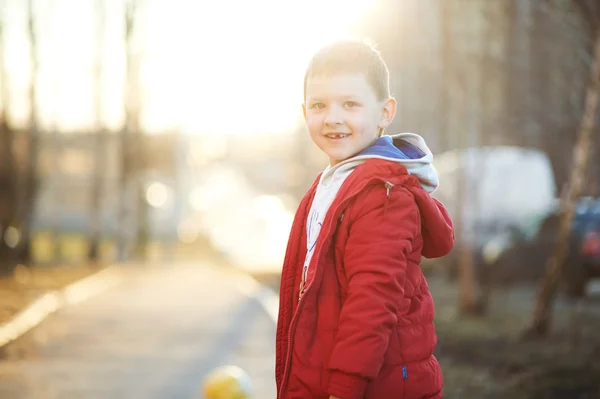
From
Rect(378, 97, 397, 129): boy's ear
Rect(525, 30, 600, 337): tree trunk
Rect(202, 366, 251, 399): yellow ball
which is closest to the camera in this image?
Rect(378, 97, 397, 129): boy's ear

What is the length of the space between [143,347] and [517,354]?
4.01m

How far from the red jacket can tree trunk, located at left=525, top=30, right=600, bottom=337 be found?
7.26m

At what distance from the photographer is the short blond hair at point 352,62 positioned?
3.04m

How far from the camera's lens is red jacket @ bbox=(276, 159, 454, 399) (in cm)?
281

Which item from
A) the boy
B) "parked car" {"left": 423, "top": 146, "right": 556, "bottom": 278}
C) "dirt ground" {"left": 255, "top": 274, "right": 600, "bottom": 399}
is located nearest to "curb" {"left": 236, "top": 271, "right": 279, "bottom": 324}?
"dirt ground" {"left": 255, "top": 274, "right": 600, "bottom": 399}

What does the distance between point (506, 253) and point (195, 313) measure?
6.41m

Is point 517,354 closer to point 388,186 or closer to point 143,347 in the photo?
point 143,347

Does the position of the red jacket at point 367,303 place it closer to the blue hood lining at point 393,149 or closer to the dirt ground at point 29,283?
the blue hood lining at point 393,149

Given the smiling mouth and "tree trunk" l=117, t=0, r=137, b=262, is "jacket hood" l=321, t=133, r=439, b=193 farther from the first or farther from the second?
"tree trunk" l=117, t=0, r=137, b=262

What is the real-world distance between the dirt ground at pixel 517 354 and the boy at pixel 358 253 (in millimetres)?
5022

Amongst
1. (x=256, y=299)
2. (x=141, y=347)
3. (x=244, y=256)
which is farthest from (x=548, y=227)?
(x=244, y=256)

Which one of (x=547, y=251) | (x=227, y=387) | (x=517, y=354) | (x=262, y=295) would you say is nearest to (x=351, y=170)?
(x=227, y=387)

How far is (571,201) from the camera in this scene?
10195 mm

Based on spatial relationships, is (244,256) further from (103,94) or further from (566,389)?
(566,389)
